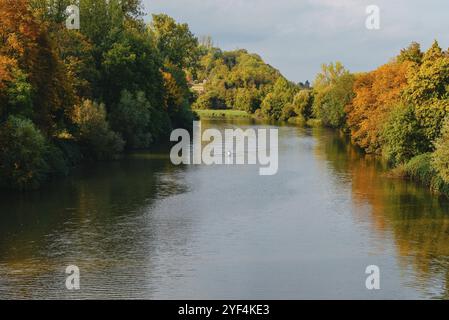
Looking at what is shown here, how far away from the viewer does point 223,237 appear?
3381 centimetres

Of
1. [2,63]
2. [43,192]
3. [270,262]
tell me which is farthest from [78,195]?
[270,262]

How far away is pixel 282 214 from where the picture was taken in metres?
39.5

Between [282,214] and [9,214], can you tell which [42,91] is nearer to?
[9,214]

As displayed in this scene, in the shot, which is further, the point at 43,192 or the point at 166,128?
the point at 166,128

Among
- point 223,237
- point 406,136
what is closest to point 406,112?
point 406,136

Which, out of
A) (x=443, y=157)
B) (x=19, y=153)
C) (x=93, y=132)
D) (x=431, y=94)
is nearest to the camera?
(x=443, y=157)

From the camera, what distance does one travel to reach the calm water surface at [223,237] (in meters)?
26.3

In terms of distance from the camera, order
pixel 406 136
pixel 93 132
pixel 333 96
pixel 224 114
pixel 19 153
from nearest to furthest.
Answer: pixel 19 153
pixel 406 136
pixel 93 132
pixel 333 96
pixel 224 114

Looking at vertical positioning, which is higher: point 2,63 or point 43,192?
point 2,63

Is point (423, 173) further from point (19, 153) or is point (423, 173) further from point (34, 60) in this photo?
point (34, 60)

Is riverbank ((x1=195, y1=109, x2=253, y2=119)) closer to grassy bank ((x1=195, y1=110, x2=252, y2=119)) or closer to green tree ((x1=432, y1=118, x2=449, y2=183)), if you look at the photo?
grassy bank ((x1=195, y1=110, x2=252, y2=119))

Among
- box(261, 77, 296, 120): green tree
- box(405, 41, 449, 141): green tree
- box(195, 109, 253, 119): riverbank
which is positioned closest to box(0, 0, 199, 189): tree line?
box(405, 41, 449, 141): green tree
